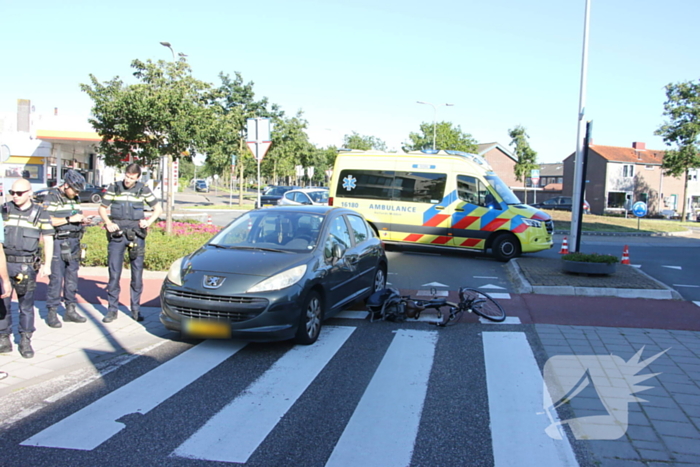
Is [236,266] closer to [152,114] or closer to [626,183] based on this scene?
[152,114]

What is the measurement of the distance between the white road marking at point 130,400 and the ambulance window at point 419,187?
9.49m

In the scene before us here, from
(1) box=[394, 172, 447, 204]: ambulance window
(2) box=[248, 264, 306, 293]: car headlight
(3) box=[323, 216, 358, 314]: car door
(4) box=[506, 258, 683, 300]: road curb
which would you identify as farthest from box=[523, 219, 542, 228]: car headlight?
(2) box=[248, 264, 306, 293]: car headlight

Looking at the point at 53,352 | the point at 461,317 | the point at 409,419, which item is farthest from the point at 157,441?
the point at 461,317

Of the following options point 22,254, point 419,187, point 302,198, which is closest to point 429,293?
point 419,187

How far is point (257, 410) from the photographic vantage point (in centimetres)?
448

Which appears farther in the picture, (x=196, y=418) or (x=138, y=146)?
(x=138, y=146)

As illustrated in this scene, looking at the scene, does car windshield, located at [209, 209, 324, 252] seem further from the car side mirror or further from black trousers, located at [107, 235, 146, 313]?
black trousers, located at [107, 235, 146, 313]

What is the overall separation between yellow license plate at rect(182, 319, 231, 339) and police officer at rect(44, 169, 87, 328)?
6.56 ft

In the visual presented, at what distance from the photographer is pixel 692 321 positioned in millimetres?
7754

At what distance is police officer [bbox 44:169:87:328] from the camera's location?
675cm

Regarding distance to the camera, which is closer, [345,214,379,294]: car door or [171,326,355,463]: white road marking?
[171,326,355,463]: white road marking

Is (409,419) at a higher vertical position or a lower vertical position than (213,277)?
lower

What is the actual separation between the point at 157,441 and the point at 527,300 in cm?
666

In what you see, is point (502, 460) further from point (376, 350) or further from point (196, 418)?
point (376, 350)
